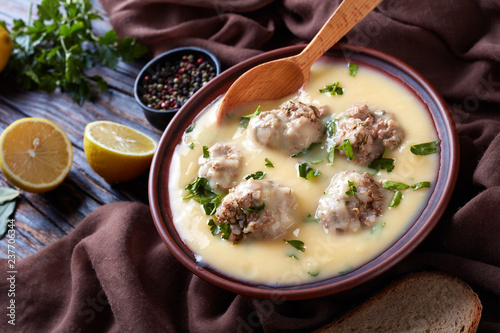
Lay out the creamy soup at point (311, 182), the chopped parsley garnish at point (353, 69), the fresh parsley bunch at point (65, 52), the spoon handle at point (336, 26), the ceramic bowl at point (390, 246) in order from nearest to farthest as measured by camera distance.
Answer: the ceramic bowl at point (390, 246)
the creamy soup at point (311, 182)
the spoon handle at point (336, 26)
the chopped parsley garnish at point (353, 69)
the fresh parsley bunch at point (65, 52)

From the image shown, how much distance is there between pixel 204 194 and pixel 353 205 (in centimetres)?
78

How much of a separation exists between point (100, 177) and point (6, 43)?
1411 millimetres

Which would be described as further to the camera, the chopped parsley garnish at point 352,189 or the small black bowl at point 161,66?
the small black bowl at point 161,66

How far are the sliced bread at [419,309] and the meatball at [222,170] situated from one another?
857 mm

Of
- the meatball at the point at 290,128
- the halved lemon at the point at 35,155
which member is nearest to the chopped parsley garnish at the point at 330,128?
the meatball at the point at 290,128

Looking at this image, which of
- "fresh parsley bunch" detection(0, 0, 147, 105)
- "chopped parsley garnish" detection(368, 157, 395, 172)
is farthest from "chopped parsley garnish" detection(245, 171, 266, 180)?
"fresh parsley bunch" detection(0, 0, 147, 105)

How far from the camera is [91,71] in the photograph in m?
4.16

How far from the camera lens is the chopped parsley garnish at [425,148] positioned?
2.58 m

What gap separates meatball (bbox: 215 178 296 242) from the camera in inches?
97.0

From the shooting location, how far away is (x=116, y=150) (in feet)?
10.8

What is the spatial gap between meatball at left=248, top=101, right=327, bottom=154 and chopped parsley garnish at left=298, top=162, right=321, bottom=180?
11cm

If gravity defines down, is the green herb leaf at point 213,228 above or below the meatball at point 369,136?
below

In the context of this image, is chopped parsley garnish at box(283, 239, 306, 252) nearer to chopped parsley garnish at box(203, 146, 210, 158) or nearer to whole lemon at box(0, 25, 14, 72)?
chopped parsley garnish at box(203, 146, 210, 158)

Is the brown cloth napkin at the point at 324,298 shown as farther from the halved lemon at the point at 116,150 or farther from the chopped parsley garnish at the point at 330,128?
the chopped parsley garnish at the point at 330,128
